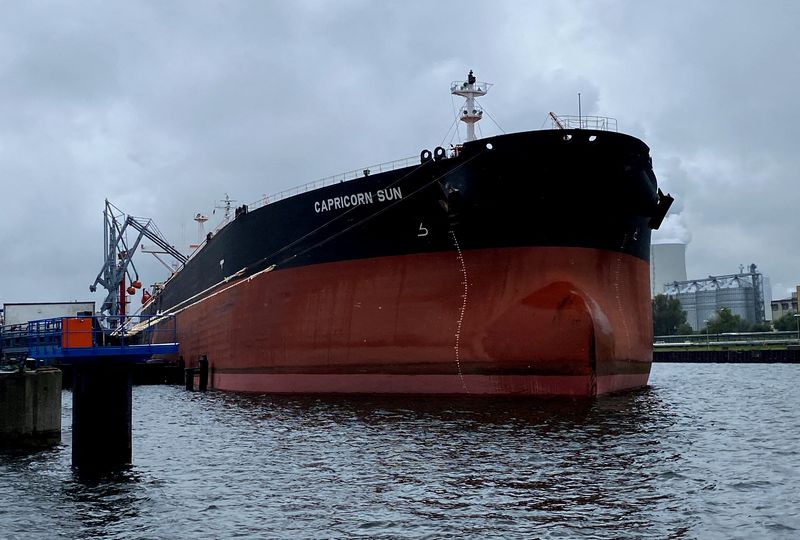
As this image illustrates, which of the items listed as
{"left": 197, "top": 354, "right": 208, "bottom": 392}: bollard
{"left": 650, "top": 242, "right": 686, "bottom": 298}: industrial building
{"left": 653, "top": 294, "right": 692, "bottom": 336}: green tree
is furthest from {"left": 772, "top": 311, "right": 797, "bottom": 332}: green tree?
{"left": 197, "top": 354, "right": 208, "bottom": 392}: bollard

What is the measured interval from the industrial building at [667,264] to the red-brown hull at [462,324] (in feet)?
543

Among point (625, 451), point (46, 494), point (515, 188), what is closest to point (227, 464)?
point (46, 494)

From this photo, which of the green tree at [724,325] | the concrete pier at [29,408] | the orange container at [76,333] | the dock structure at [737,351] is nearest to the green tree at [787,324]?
the green tree at [724,325]

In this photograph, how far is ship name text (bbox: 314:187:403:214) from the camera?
2323cm

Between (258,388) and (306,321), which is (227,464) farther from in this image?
(258,388)

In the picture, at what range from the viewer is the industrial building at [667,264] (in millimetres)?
183875

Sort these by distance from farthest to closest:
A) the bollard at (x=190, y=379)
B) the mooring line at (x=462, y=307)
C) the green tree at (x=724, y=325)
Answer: the green tree at (x=724, y=325), the bollard at (x=190, y=379), the mooring line at (x=462, y=307)

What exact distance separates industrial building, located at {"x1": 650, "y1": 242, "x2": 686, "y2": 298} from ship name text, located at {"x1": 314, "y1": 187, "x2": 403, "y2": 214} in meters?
169

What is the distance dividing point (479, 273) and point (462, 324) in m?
1.53

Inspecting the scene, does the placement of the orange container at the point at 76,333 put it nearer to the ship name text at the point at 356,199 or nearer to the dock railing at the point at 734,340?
the ship name text at the point at 356,199

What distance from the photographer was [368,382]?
23.0m

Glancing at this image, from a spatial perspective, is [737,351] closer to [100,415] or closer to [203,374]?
[203,374]

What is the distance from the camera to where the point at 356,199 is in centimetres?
2422

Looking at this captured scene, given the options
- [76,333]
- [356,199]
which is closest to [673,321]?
[356,199]
